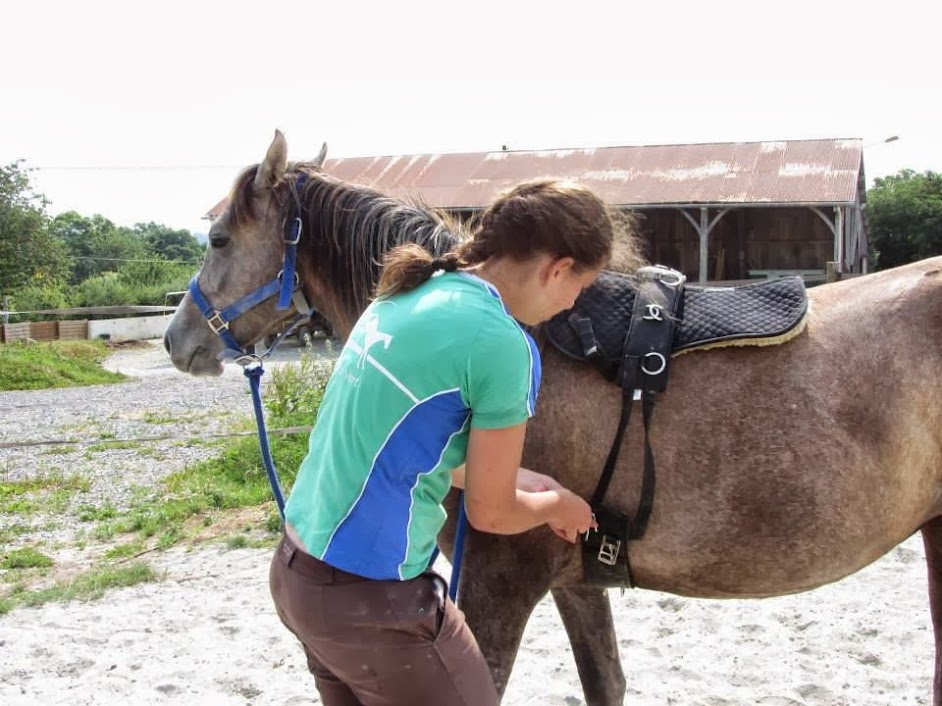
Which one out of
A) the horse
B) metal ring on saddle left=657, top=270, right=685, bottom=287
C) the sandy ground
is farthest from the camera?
the sandy ground

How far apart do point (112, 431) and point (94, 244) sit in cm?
6684

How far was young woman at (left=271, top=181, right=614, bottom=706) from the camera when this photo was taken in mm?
1510

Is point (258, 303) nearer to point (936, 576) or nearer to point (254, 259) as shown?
point (254, 259)

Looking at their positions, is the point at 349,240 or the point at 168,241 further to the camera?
the point at 168,241

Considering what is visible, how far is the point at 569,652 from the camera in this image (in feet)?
13.2

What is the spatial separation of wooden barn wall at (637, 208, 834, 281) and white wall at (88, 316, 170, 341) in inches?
672

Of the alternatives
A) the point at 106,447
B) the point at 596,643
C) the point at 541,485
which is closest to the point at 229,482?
the point at 106,447

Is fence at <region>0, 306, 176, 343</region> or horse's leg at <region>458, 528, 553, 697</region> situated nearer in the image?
horse's leg at <region>458, 528, 553, 697</region>

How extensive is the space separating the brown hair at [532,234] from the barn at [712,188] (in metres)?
17.6

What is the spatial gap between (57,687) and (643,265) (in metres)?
3.32

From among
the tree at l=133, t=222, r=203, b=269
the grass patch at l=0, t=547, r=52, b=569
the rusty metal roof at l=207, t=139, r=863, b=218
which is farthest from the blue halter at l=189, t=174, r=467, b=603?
the tree at l=133, t=222, r=203, b=269

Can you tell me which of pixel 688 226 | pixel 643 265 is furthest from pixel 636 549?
pixel 688 226

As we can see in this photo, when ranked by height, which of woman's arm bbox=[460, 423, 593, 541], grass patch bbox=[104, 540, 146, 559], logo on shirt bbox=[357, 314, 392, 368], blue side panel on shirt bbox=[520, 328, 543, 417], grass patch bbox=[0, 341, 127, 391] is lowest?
grass patch bbox=[0, 341, 127, 391]

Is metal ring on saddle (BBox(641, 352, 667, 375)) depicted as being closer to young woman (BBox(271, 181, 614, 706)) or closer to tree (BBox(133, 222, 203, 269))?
young woman (BBox(271, 181, 614, 706))
